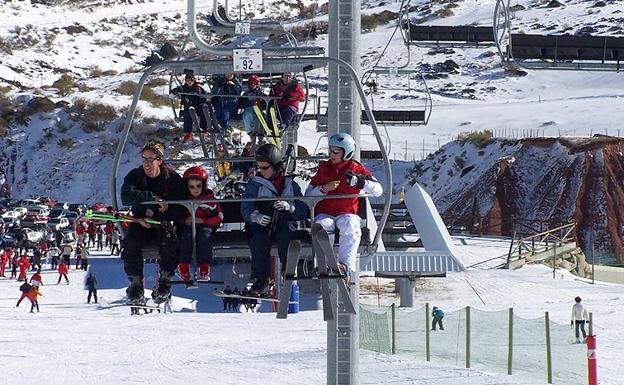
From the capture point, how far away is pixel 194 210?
8.65 metres

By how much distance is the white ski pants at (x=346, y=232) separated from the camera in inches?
330

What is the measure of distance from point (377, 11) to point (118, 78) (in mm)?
28141

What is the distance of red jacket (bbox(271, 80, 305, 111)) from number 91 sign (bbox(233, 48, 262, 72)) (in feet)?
20.9

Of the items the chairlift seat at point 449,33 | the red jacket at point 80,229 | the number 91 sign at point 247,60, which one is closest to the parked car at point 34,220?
the red jacket at point 80,229

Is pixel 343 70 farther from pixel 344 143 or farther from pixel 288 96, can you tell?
pixel 288 96

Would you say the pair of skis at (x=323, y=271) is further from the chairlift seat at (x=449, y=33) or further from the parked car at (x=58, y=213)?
the parked car at (x=58, y=213)

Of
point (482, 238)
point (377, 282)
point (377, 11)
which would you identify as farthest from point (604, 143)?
point (377, 11)

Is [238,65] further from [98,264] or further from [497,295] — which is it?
[98,264]

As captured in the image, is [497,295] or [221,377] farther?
[497,295]

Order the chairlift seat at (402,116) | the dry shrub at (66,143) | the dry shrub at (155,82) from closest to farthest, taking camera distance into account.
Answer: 1. the chairlift seat at (402,116)
2. the dry shrub at (66,143)
3. the dry shrub at (155,82)

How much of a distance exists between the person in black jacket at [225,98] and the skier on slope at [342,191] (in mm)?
6133

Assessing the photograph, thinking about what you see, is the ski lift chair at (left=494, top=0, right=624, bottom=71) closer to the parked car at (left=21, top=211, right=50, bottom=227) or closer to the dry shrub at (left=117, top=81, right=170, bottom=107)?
the parked car at (left=21, top=211, right=50, bottom=227)

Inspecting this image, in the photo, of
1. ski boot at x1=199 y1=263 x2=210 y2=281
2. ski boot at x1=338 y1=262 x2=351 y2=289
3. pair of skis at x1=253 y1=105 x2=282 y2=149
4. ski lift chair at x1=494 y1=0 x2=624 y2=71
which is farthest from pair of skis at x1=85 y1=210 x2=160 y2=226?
pair of skis at x1=253 y1=105 x2=282 y2=149

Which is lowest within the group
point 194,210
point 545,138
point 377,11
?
point 194,210
